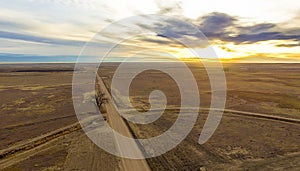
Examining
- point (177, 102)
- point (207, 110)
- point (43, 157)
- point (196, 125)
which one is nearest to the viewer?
point (43, 157)

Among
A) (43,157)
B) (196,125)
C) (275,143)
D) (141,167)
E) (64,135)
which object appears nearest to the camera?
(141,167)

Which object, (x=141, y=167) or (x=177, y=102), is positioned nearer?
(x=141, y=167)

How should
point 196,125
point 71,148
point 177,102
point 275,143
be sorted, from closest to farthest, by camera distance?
point 71,148 < point 275,143 < point 196,125 < point 177,102

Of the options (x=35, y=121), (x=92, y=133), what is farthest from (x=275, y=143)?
(x=35, y=121)

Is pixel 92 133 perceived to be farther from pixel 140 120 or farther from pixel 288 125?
pixel 288 125

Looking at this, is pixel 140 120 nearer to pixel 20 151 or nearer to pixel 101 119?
pixel 101 119

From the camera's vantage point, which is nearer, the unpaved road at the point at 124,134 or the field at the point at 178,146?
the unpaved road at the point at 124,134

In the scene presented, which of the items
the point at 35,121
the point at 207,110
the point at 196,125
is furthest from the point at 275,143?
the point at 35,121

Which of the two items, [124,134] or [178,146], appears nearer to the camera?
[178,146]

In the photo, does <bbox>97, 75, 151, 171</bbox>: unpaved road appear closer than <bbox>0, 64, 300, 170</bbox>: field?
Yes

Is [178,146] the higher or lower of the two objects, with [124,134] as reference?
lower
